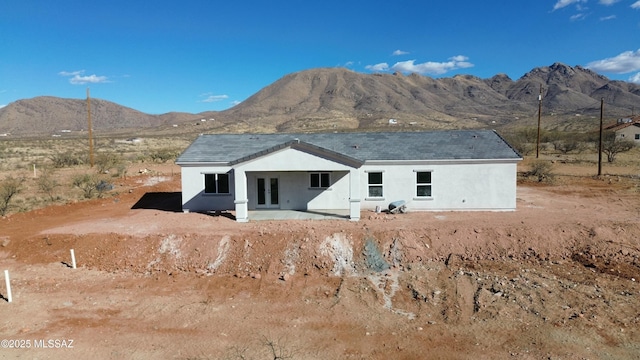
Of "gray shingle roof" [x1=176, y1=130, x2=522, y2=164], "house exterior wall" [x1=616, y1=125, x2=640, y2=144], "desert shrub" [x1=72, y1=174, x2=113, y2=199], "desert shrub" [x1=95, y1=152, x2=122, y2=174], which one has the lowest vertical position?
"desert shrub" [x1=72, y1=174, x2=113, y2=199]

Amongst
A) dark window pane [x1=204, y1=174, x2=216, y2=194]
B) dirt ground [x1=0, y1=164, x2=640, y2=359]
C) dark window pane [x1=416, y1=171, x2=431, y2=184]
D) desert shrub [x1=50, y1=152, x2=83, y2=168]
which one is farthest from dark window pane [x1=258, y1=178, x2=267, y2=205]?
desert shrub [x1=50, y1=152, x2=83, y2=168]

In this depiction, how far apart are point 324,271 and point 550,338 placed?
678 cm

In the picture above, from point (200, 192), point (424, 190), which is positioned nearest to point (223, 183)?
point (200, 192)

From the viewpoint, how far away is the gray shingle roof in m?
19.9

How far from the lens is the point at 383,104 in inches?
6437

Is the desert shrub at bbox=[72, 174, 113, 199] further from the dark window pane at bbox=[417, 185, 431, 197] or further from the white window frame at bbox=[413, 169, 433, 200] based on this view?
the dark window pane at bbox=[417, 185, 431, 197]

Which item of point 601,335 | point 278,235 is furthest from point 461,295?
point 278,235

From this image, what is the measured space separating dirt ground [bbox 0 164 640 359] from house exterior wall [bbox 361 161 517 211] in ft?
2.91

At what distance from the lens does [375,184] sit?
20.1m

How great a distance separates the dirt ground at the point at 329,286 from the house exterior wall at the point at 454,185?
34.9 inches

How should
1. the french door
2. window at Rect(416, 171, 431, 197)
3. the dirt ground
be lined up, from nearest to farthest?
the dirt ground → window at Rect(416, 171, 431, 197) → the french door

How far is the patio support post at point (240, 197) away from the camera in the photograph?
59.0 ft

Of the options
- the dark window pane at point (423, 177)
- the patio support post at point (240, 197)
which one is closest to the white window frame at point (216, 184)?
the patio support post at point (240, 197)

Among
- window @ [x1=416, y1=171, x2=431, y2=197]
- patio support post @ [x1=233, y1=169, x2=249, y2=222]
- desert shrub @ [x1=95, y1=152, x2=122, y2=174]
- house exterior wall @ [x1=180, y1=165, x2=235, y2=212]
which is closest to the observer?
patio support post @ [x1=233, y1=169, x2=249, y2=222]
